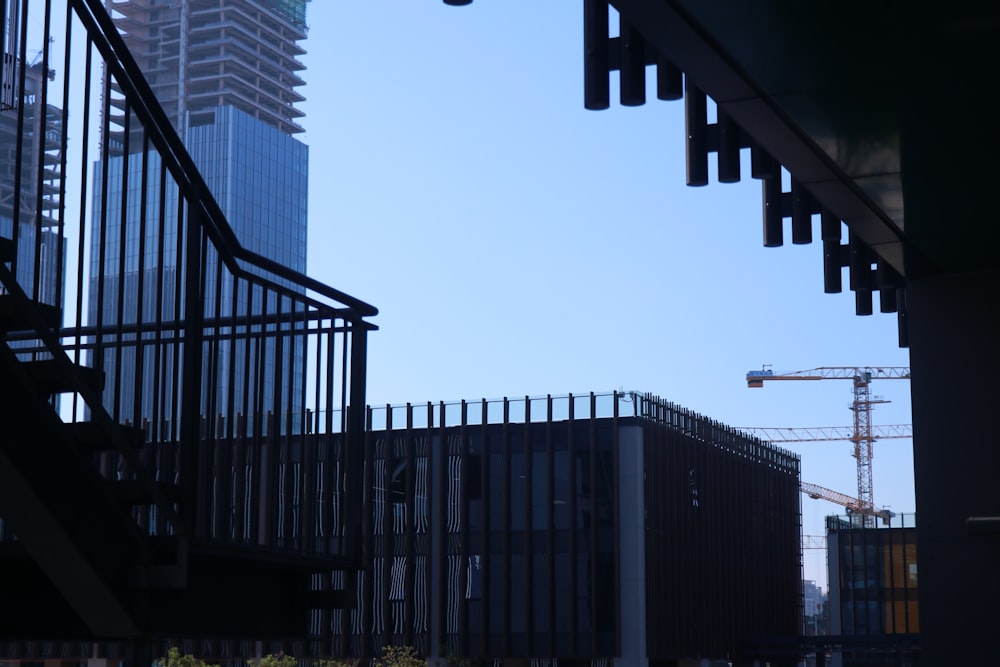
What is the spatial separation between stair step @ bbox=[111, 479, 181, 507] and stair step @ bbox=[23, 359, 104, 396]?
0.41 meters

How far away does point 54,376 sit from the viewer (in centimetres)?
527

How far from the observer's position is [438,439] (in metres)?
45.5

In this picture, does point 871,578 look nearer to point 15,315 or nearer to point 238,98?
point 15,315

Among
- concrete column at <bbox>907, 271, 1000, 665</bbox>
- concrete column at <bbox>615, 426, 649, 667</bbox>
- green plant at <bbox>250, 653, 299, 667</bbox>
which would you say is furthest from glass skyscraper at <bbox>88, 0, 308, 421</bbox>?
concrete column at <bbox>907, 271, 1000, 665</bbox>

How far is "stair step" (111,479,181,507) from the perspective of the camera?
543 centimetres

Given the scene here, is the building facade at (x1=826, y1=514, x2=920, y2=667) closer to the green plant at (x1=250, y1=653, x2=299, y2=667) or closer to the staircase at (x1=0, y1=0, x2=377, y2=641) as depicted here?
the green plant at (x1=250, y1=653, x2=299, y2=667)

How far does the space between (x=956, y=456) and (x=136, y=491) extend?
5.87 m

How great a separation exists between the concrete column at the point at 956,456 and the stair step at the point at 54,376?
5.76 m

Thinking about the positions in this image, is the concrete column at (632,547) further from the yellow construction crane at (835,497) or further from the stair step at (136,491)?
the yellow construction crane at (835,497)

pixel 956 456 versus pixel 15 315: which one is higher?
pixel 15 315

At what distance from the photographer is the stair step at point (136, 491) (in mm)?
5426

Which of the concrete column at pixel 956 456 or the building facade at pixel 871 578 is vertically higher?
the concrete column at pixel 956 456

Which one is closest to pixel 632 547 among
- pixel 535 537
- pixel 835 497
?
pixel 535 537

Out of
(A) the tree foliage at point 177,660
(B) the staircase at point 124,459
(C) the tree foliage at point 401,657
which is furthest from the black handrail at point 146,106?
(A) the tree foliage at point 177,660
